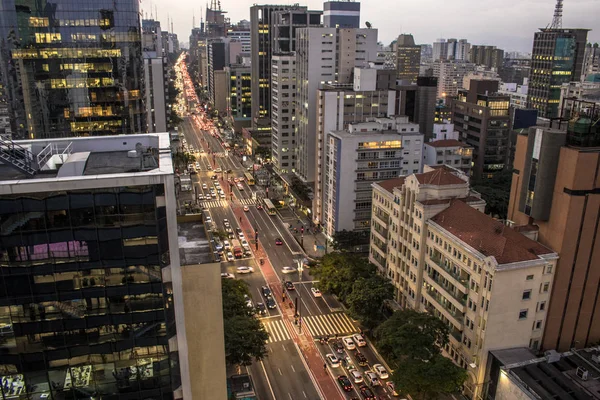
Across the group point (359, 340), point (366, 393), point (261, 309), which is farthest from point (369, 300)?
point (261, 309)

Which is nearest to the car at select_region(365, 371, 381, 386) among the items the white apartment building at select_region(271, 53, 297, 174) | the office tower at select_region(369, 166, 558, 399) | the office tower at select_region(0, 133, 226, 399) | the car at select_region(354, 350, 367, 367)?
the car at select_region(354, 350, 367, 367)

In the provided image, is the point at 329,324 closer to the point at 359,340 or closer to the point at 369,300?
the point at 359,340

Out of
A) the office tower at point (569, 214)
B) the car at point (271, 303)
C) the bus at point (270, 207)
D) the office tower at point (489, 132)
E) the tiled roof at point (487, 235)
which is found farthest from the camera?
the office tower at point (489, 132)

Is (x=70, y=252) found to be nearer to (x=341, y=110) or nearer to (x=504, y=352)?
(x=504, y=352)

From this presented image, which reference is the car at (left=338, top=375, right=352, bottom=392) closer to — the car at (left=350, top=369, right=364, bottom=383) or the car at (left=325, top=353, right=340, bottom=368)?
the car at (left=350, top=369, right=364, bottom=383)

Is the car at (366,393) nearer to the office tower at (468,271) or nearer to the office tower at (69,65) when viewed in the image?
the office tower at (468,271)

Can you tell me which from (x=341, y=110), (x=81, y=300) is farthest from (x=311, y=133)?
(x=81, y=300)

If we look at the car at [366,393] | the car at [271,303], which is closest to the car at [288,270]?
the car at [271,303]
